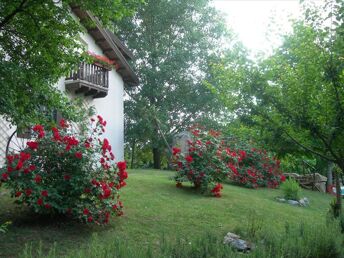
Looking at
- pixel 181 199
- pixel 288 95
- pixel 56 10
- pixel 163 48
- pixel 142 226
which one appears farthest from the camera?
pixel 163 48

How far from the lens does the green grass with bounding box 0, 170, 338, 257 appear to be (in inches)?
238

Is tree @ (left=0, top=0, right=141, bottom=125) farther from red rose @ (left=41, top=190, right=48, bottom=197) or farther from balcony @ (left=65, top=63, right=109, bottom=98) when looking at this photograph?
balcony @ (left=65, top=63, right=109, bottom=98)

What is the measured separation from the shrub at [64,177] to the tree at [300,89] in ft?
8.32

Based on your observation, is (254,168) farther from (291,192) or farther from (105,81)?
(105,81)

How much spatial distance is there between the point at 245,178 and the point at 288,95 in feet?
31.1

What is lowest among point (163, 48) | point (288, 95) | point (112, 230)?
point (112, 230)

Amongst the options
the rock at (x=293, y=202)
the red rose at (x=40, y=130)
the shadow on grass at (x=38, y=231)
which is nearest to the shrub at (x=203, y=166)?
the rock at (x=293, y=202)

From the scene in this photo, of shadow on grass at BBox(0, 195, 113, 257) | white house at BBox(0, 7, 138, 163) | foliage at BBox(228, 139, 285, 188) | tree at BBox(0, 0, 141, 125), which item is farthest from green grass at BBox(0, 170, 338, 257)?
white house at BBox(0, 7, 138, 163)

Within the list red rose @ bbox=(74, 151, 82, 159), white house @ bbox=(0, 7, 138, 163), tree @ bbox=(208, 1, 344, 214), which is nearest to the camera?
tree @ bbox=(208, 1, 344, 214)

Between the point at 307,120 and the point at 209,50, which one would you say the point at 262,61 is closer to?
the point at 307,120

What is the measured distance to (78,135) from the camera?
754 centimetres

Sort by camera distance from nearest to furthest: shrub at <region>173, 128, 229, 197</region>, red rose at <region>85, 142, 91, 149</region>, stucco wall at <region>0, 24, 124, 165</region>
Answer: red rose at <region>85, 142, 91, 149</region>, shrub at <region>173, 128, 229, 197</region>, stucco wall at <region>0, 24, 124, 165</region>

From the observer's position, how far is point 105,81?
16609 mm

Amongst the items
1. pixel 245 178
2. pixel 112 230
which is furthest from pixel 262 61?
pixel 245 178
